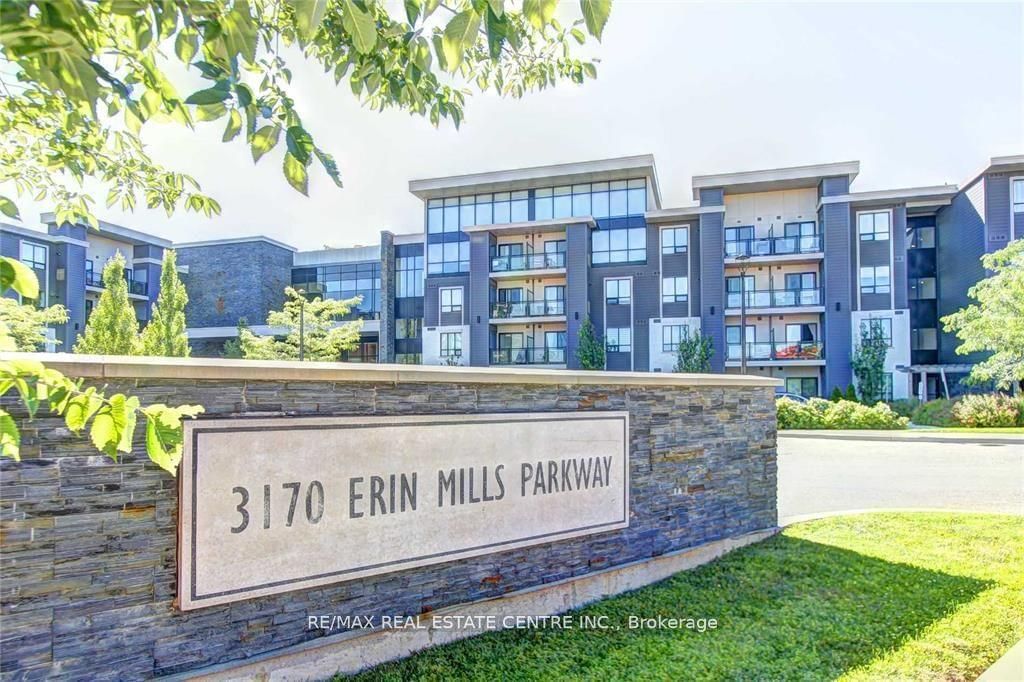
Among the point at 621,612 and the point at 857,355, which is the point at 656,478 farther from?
the point at 857,355

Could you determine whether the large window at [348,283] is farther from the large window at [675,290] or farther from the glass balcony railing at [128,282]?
the large window at [675,290]

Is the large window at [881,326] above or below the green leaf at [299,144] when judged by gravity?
above

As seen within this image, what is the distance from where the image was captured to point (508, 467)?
4.40 metres

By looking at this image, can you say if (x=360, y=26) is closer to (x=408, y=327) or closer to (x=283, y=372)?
(x=283, y=372)

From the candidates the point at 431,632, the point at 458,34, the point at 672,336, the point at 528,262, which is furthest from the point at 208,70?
the point at 528,262

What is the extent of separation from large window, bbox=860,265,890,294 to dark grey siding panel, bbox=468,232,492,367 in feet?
64.4

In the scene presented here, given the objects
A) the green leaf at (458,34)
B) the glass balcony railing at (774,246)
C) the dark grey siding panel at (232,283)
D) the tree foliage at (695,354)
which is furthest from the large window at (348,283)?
the green leaf at (458,34)

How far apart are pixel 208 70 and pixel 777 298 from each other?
108ft

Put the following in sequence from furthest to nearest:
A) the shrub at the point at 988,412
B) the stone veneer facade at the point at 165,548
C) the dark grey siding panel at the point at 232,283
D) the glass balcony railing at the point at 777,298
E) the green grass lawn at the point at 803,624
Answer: the dark grey siding panel at the point at 232,283, the glass balcony railing at the point at 777,298, the shrub at the point at 988,412, the green grass lawn at the point at 803,624, the stone veneer facade at the point at 165,548

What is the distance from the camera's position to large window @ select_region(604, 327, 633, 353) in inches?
1292

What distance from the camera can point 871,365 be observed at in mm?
28016

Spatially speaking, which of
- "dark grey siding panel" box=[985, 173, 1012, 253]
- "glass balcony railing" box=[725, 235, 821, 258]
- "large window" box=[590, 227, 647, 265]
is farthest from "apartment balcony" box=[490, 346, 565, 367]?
"dark grey siding panel" box=[985, 173, 1012, 253]

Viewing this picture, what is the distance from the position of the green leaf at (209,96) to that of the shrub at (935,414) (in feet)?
86.5

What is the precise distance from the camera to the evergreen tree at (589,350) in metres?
31.5
